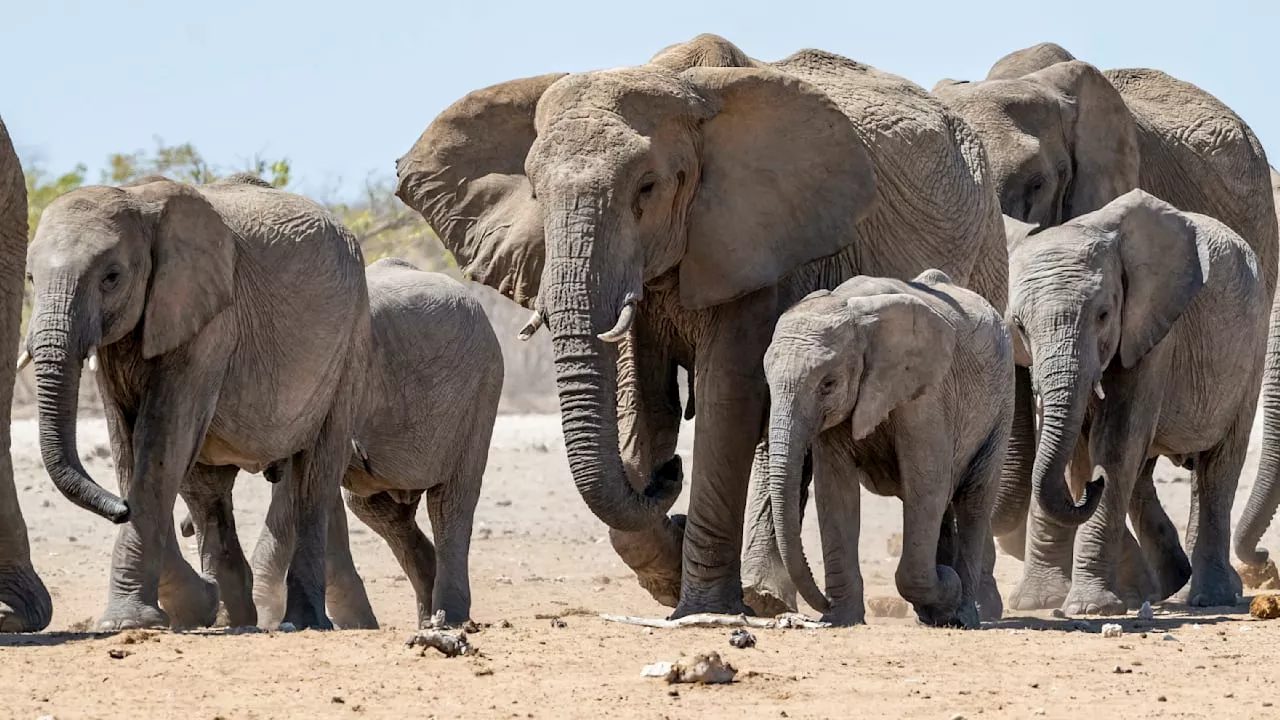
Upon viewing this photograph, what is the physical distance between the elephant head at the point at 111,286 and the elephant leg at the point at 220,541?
42.8 inches

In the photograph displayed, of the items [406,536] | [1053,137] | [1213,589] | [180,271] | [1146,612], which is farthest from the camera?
[1053,137]

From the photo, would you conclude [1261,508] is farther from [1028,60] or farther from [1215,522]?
[1028,60]

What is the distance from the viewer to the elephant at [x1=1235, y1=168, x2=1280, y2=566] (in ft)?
40.5

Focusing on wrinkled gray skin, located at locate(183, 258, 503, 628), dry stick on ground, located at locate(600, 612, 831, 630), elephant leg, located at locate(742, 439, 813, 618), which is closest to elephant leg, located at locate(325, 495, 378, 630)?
wrinkled gray skin, located at locate(183, 258, 503, 628)

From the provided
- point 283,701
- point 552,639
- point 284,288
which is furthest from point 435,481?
point 283,701

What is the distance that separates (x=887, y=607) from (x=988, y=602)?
1.12 metres

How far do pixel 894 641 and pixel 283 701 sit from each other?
74.5 inches

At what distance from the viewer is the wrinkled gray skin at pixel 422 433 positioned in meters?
10.2

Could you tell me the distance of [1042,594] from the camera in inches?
437

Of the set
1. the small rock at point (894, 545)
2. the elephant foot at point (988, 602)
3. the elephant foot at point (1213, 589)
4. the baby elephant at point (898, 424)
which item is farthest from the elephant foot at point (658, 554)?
the small rock at point (894, 545)

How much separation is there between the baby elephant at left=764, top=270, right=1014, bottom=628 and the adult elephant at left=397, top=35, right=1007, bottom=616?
407 millimetres

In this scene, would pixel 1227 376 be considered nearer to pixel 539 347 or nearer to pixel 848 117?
pixel 848 117

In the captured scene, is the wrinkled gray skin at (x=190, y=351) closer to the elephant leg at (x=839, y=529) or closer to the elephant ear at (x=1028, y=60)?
the elephant leg at (x=839, y=529)

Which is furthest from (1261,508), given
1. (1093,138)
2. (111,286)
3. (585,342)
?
(111,286)
